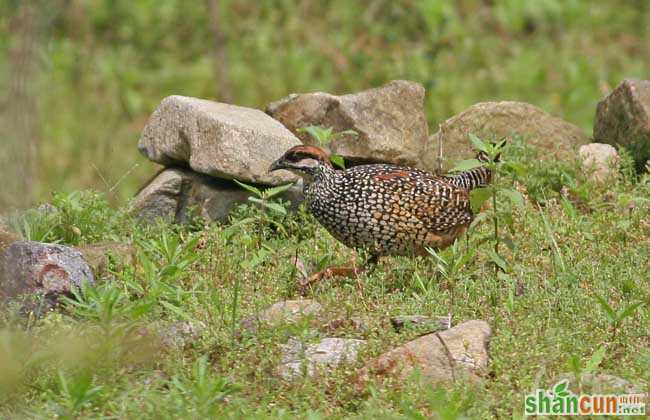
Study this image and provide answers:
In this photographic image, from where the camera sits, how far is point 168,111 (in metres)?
8.01

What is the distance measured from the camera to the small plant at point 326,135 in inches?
296

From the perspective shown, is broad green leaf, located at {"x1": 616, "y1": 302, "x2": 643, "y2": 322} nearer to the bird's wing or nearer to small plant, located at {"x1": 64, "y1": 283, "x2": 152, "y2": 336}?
the bird's wing

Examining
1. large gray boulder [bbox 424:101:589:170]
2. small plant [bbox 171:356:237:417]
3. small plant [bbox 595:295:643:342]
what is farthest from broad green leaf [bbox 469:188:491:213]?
small plant [bbox 171:356:237:417]

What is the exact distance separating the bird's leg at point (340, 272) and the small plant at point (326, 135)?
0.76 m

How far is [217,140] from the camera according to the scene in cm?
770

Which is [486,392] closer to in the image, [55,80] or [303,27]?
[55,80]

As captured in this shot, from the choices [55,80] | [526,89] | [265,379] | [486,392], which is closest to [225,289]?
[265,379]

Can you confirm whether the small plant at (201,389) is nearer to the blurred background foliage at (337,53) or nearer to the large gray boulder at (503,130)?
the large gray boulder at (503,130)

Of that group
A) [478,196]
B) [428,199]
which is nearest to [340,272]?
[428,199]

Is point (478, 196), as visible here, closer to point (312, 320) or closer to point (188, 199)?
point (312, 320)

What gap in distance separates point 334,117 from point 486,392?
3.52 m

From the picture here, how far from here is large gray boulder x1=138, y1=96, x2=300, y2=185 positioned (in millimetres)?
7656

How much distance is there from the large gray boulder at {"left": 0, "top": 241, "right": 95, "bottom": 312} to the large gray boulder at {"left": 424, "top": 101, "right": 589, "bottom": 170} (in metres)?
3.17

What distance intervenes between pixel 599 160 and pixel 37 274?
13.4 ft
